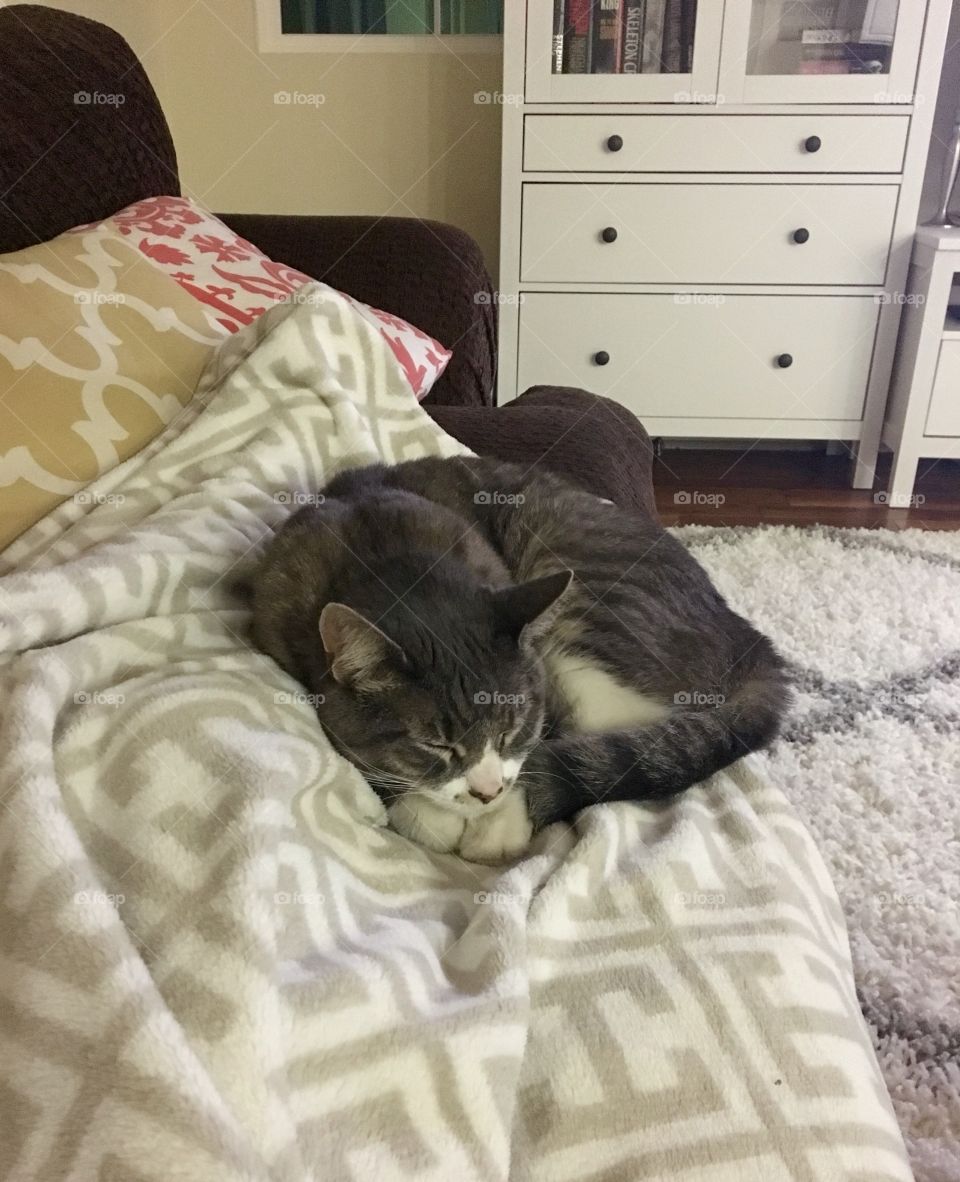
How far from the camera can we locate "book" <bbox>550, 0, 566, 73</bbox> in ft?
7.43

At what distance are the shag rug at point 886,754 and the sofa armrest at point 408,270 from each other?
79 cm

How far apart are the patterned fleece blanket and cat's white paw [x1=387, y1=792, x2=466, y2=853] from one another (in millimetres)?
49

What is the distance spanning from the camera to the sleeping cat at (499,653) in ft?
2.88

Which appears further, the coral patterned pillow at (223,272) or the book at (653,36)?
the book at (653,36)

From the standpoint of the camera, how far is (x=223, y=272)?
51.7 inches

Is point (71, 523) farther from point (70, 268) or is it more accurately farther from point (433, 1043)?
point (433, 1043)

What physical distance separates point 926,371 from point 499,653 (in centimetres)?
202

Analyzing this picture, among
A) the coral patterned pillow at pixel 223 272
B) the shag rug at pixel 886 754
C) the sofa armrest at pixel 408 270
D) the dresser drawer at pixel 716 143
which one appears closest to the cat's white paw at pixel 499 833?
the shag rug at pixel 886 754

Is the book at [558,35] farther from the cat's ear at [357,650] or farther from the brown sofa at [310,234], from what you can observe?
the cat's ear at [357,650]

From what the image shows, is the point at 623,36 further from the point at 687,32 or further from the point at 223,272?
the point at 223,272

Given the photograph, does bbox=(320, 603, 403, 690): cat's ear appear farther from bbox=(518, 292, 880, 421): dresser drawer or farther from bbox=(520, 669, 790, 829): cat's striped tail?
bbox=(518, 292, 880, 421): dresser drawer

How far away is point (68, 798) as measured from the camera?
640 mm

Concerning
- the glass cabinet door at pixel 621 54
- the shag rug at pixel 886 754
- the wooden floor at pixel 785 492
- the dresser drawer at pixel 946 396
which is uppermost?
the glass cabinet door at pixel 621 54

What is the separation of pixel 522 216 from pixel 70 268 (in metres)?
1.56
